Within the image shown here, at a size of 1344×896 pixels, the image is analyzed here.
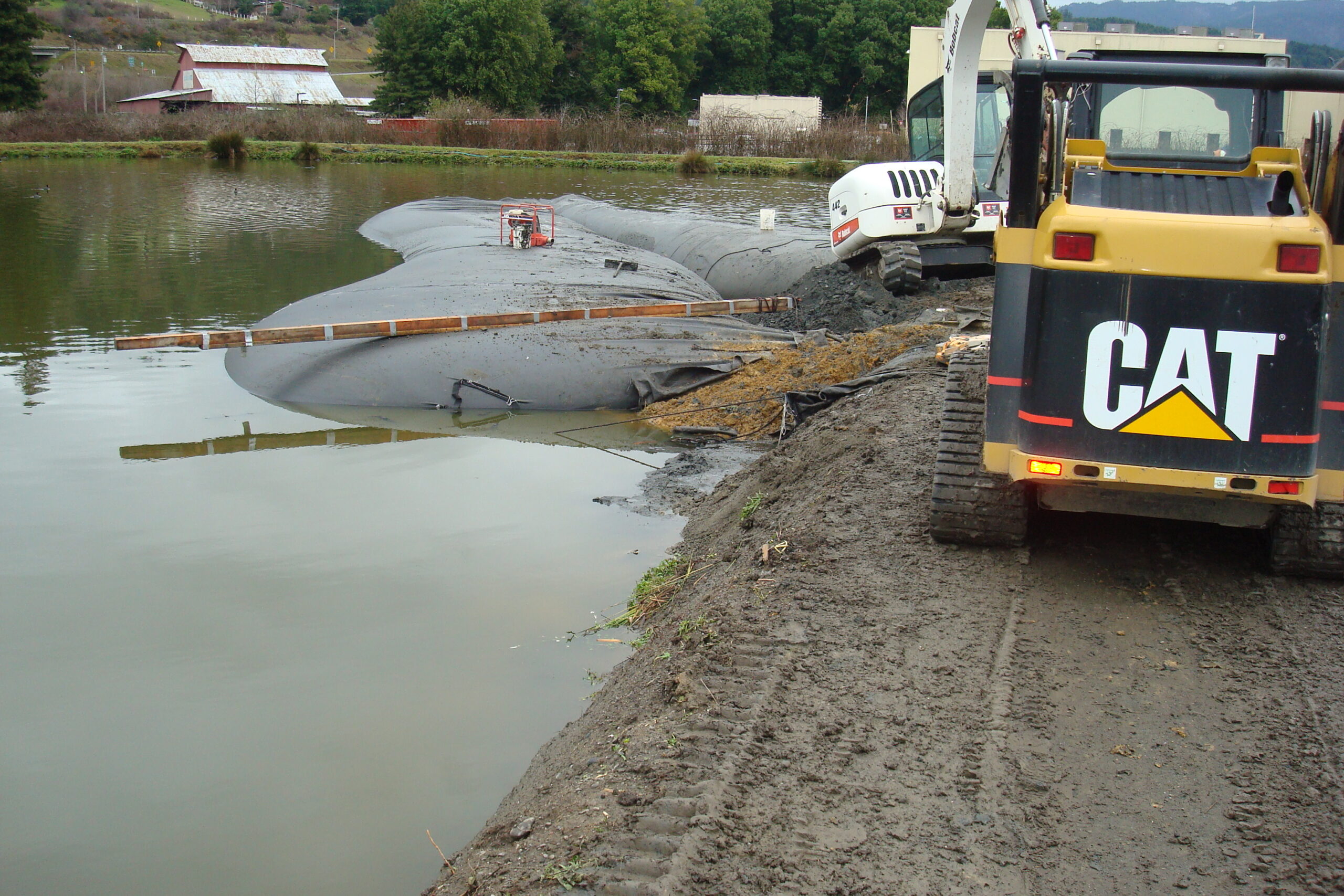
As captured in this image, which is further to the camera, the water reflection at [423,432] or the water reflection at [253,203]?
the water reflection at [253,203]

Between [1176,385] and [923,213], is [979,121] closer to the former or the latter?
[923,213]

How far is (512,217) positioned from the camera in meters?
16.5

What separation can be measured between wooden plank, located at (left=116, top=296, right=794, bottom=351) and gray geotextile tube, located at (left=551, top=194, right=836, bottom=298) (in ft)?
8.92

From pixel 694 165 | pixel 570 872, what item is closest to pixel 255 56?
pixel 694 165

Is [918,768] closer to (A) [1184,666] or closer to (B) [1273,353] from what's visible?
(A) [1184,666]

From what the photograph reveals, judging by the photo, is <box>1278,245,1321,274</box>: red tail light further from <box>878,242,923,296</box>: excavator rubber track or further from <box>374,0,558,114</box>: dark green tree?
<box>374,0,558,114</box>: dark green tree

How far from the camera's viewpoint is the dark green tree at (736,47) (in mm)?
72625

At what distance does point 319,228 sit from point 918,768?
23.2 meters

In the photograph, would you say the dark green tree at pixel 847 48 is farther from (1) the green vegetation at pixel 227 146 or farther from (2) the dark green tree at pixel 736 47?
(1) the green vegetation at pixel 227 146

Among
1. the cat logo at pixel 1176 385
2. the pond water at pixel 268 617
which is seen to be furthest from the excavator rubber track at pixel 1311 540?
the pond water at pixel 268 617

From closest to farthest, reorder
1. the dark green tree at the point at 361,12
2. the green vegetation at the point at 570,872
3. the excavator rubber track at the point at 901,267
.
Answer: the green vegetation at the point at 570,872
the excavator rubber track at the point at 901,267
the dark green tree at the point at 361,12

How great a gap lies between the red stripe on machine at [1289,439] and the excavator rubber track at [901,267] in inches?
310

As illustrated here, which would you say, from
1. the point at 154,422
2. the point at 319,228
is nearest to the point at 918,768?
the point at 154,422

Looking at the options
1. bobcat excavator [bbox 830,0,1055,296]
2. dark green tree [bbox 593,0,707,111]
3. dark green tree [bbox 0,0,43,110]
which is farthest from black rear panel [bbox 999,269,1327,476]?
dark green tree [bbox 593,0,707,111]
